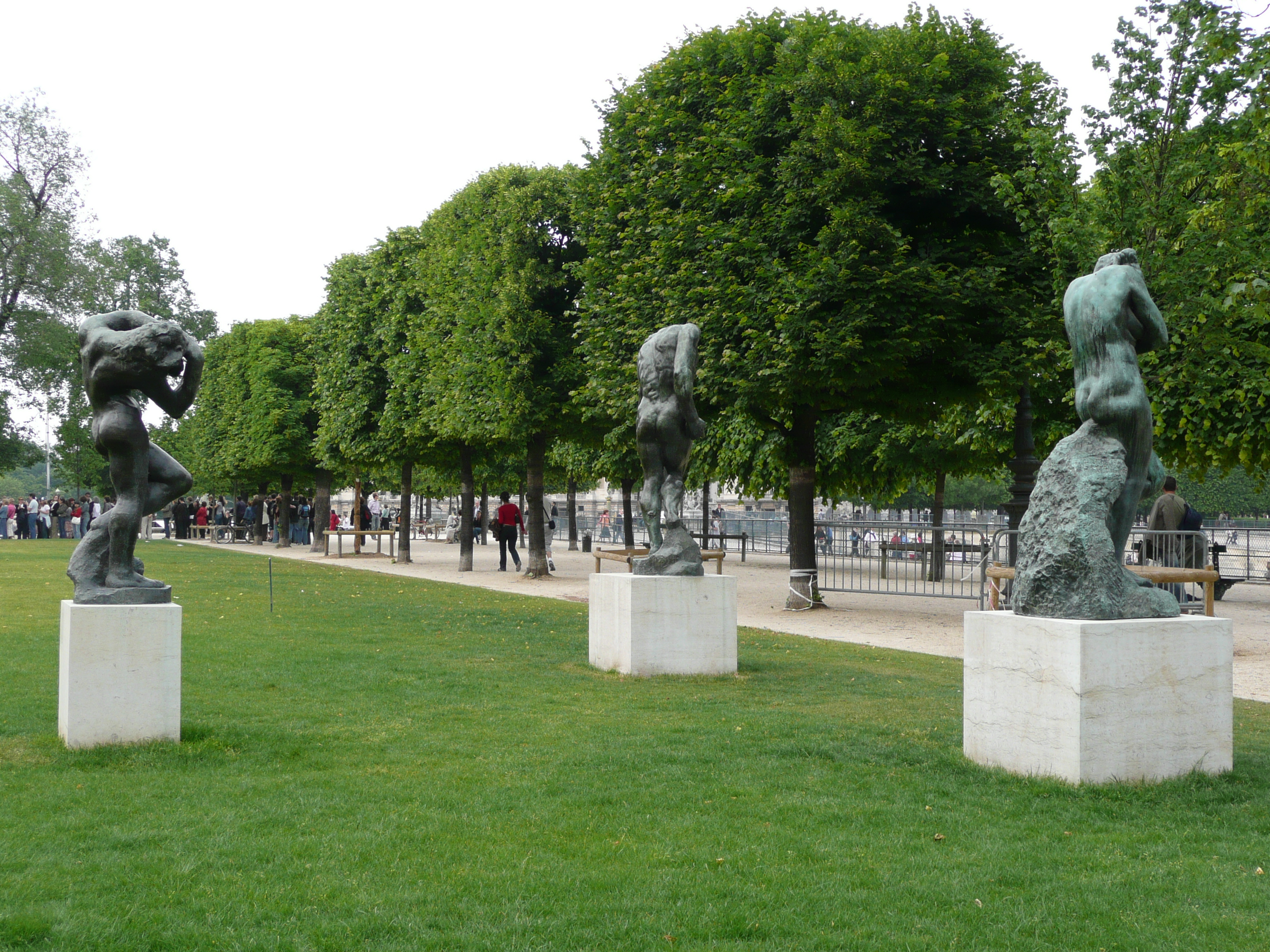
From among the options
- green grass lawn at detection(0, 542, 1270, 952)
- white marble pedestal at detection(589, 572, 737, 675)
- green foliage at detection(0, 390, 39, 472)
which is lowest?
green grass lawn at detection(0, 542, 1270, 952)

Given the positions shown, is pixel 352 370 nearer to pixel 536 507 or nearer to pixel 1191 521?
pixel 536 507

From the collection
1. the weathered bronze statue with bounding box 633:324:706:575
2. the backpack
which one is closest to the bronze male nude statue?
the weathered bronze statue with bounding box 633:324:706:575

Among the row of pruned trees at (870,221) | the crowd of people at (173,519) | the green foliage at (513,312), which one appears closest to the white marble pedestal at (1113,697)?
the row of pruned trees at (870,221)

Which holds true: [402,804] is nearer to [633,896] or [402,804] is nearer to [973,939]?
[633,896]

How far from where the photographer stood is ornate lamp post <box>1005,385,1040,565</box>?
17.4 metres

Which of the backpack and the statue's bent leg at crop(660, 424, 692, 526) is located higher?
the statue's bent leg at crop(660, 424, 692, 526)

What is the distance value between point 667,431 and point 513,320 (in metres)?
13.3

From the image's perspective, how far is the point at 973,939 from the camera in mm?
3920

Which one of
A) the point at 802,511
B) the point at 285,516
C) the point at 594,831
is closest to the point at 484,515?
the point at 285,516

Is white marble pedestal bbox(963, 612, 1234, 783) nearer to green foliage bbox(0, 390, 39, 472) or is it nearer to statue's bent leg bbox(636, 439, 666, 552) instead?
statue's bent leg bbox(636, 439, 666, 552)

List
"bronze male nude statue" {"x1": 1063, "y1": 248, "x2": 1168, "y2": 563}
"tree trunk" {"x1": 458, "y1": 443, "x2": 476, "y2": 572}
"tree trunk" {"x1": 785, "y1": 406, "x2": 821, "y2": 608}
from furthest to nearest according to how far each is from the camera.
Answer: "tree trunk" {"x1": 458, "y1": 443, "x2": 476, "y2": 572} < "tree trunk" {"x1": 785, "y1": 406, "x2": 821, "y2": 608} < "bronze male nude statue" {"x1": 1063, "y1": 248, "x2": 1168, "y2": 563}

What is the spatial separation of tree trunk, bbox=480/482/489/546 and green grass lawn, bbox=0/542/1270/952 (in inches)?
1460

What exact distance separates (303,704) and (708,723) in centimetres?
304

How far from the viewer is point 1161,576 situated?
11.2 meters
